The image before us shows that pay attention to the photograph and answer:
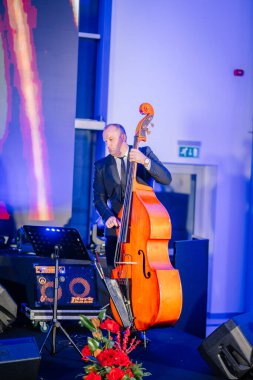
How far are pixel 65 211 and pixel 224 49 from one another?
8.19 ft

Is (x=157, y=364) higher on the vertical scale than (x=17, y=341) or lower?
lower

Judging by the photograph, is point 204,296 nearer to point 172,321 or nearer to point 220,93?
point 172,321

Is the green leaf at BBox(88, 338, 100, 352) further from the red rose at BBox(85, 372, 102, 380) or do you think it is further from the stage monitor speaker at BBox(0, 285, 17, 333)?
the stage monitor speaker at BBox(0, 285, 17, 333)

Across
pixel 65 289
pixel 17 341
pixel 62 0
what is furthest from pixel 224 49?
pixel 17 341

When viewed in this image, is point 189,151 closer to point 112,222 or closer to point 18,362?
point 112,222

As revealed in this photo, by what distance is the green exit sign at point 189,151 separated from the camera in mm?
6129

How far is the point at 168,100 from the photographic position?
6.07 metres

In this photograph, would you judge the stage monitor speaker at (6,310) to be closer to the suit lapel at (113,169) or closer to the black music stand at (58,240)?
the black music stand at (58,240)

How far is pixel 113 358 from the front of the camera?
247cm

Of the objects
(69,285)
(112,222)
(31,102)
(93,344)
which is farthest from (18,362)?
(31,102)

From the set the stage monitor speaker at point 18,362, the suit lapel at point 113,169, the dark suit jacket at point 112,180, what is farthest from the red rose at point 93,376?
the suit lapel at point 113,169

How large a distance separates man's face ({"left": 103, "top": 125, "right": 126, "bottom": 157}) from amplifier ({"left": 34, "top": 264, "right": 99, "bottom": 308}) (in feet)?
3.78

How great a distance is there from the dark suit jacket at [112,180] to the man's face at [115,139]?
8 cm

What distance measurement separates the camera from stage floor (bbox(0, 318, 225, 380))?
11.7 feet
